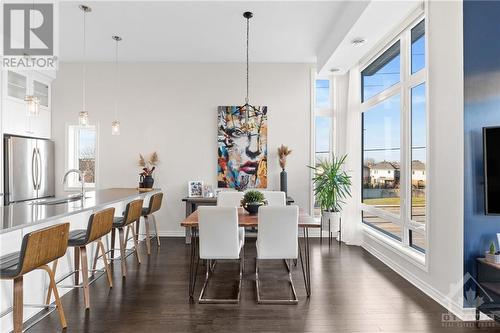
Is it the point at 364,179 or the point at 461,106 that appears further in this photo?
the point at 364,179

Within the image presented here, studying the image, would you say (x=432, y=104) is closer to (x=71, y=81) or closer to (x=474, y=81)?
(x=474, y=81)

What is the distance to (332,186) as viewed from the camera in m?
5.30

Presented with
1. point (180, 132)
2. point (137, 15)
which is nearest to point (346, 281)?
point (180, 132)

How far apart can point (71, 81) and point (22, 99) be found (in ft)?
3.81

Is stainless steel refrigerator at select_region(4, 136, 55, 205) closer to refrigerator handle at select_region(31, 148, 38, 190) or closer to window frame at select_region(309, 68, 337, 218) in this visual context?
refrigerator handle at select_region(31, 148, 38, 190)

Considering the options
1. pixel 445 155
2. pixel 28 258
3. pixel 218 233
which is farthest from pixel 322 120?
pixel 28 258

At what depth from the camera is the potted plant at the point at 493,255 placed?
→ 8.48ft

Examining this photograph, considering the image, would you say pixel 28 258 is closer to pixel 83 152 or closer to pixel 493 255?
pixel 493 255

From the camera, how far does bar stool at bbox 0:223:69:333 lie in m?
2.06

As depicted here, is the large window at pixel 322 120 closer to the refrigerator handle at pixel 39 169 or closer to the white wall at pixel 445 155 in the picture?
the white wall at pixel 445 155

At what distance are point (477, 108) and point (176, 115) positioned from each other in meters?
4.73

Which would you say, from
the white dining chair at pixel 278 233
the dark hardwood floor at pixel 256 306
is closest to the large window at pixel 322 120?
the dark hardwood floor at pixel 256 306

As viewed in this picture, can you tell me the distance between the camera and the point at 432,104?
323cm

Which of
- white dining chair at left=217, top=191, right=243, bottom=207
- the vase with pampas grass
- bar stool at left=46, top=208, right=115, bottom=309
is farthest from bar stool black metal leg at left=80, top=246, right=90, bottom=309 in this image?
the vase with pampas grass
